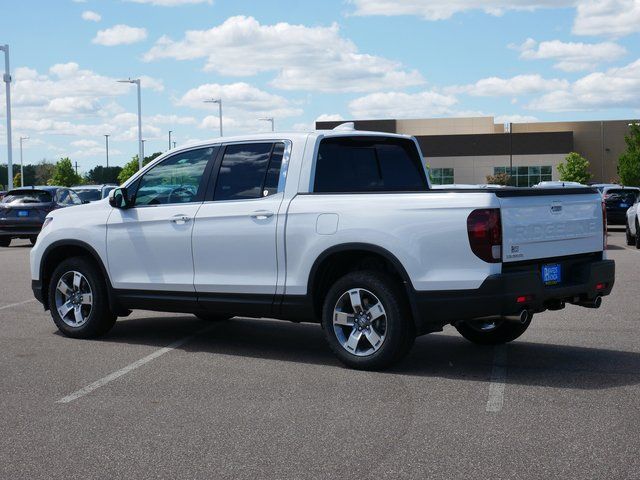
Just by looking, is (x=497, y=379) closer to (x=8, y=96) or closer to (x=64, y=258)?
(x=64, y=258)

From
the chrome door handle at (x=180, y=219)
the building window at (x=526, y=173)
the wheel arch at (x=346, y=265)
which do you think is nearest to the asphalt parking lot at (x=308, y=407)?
the wheel arch at (x=346, y=265)

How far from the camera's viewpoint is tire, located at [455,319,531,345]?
9008 millimetres

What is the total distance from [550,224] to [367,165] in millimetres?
1871

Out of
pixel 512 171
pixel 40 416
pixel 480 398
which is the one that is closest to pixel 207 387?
pixel 40 416

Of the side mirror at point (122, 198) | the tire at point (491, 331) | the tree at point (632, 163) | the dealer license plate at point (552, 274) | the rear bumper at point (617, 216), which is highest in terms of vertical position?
the tree at point (632, 163)

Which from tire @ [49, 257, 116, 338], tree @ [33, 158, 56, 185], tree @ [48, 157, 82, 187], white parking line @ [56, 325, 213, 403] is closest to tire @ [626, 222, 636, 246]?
white parking line @ [56, 325, 213, 403]

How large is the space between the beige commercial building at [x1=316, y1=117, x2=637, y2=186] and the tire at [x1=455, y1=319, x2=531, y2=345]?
90409mm

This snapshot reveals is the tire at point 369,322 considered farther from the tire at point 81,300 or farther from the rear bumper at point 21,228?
the rear bumper at point 21,228

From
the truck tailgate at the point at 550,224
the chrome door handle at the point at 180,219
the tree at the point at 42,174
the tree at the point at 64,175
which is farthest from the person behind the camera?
the tree at the point at 42,174

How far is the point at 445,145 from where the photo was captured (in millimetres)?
101688

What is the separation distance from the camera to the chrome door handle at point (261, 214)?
27.2 feet

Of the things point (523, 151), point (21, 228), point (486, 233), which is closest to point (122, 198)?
point (486, 233)

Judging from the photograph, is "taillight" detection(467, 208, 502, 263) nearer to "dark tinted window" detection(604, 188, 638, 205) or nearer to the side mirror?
the side mirror

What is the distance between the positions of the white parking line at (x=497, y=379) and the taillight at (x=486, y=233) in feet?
3.00
